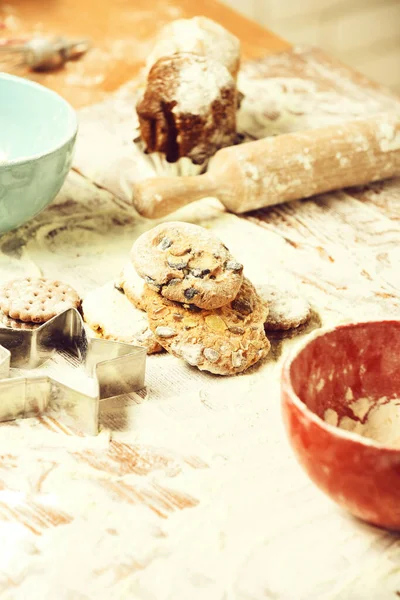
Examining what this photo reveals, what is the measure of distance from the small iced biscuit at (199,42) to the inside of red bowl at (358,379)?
2.73 feet

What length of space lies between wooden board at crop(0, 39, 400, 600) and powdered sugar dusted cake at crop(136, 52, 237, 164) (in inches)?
12.4

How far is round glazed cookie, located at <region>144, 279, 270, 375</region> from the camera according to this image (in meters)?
1.08

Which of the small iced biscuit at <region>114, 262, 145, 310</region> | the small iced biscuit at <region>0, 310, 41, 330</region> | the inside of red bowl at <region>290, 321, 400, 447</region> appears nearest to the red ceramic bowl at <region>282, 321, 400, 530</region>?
the inside of red bowl at <region>290, 321, 400, 447</region>

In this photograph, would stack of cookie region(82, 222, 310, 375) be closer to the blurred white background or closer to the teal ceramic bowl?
the teal ceramic bowl

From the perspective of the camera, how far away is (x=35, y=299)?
1.16 meters

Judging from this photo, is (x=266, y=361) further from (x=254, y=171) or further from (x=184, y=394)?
(x=254, y=171)

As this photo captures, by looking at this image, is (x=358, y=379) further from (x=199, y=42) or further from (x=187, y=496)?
(x=199, y=42)

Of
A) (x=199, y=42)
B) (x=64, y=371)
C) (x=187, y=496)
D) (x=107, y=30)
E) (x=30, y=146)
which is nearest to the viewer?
(x=187, y=496)

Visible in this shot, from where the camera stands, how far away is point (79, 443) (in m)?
0.98

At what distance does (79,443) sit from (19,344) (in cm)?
17

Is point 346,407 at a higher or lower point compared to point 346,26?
higher

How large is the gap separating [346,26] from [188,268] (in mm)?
2341


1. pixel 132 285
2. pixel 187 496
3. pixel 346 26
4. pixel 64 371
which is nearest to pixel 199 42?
pixel 132 285

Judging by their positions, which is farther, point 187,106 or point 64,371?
point 187,106
